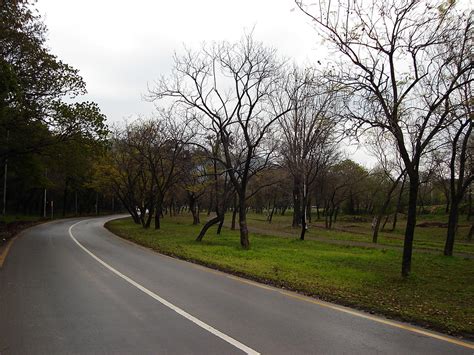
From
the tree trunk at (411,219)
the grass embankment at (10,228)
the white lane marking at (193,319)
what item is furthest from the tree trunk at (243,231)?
the grass embankment at (10,228)

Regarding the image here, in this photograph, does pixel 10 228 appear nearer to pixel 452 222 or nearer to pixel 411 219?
pixel 411 219

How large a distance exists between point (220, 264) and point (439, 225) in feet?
152

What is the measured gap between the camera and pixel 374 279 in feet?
41.7

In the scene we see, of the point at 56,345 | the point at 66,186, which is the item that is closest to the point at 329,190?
the point at 66,186

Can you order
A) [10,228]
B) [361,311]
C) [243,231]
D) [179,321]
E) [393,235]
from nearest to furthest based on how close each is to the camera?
[179,321] < [361,311] < [243,231] < [10,228] < [393,235]

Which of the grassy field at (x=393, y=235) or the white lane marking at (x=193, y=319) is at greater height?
the white lane marking at (x=193, y=319)

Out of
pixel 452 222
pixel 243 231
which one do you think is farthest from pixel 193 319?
pixel 452 222

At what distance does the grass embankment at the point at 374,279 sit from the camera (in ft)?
26.8

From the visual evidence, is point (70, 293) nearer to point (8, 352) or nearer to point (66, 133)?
point (8, 352)

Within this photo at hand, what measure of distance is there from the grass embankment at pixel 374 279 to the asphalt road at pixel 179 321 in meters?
0.69

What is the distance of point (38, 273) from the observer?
38.3 ft

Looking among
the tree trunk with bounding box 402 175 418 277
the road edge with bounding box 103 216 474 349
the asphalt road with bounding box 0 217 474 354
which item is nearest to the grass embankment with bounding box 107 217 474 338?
the road edge with bounding box 103 216 474 349

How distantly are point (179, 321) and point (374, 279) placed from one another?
776 cm

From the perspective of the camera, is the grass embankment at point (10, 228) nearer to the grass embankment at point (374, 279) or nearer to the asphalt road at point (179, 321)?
the grass embankment at point (374, 279)
